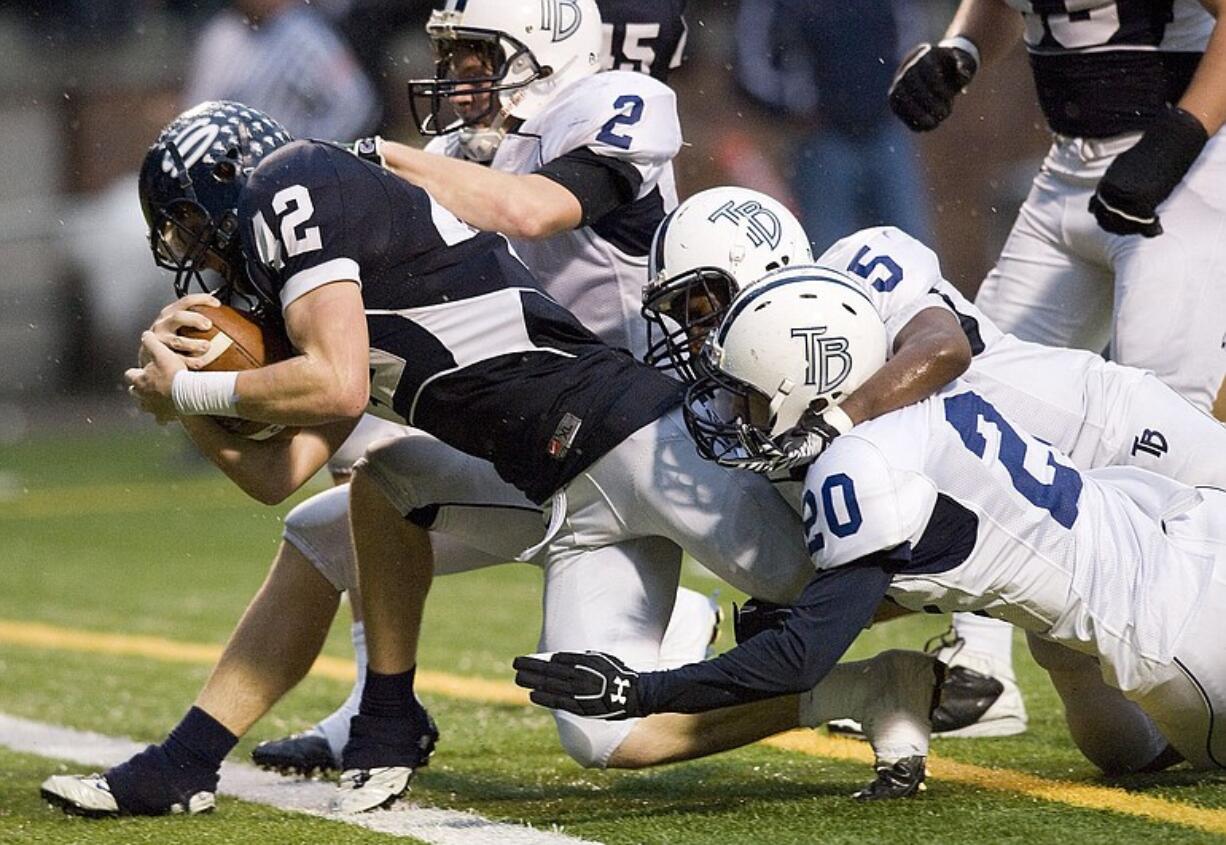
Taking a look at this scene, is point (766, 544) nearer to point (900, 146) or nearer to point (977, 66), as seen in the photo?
point (977, 66)

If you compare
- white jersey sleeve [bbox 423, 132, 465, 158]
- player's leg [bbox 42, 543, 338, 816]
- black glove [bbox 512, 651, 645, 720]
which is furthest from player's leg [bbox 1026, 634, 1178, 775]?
white jersey sleeve [bbox 423, 132, 465, 158]

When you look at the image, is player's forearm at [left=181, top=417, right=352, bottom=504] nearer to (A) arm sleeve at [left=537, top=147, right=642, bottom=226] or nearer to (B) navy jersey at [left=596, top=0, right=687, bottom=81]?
(A) arm sleeve at [left=537, top=147, right=642, bottom=226]

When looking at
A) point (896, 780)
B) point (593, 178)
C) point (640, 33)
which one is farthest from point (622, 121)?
point (896, 780)

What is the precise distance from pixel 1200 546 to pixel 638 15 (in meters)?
1.95

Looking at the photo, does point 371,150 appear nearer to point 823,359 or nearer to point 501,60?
point 501,60

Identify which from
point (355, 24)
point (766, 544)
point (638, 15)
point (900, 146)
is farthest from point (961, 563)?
point (355, 24)

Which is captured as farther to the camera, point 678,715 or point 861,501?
point 678,715

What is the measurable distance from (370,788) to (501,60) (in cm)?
151

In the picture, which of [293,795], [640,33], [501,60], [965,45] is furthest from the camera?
[965,45]

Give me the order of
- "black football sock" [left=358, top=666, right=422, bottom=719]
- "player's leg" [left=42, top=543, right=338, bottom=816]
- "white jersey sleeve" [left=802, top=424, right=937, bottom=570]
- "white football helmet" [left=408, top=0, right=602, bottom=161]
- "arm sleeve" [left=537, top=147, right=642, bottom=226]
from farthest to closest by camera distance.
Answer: "white football helmet" [left=408, top=0, right=602, bottom=161]
"arm sleeve" [left=537, top=147, right=642, bottom=226]
"black football sock" [left=358, top=666, right=422, bottom=719]
"player's leg" [left=42, top=543, right=338, bottom=816]
"white jersey sleeve" [left=802, top=424, right=937, bottom=570]

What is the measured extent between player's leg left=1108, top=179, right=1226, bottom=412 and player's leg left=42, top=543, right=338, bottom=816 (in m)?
1.72

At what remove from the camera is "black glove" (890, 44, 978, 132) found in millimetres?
4688

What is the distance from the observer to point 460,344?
3479mm

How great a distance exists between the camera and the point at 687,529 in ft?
11.2
